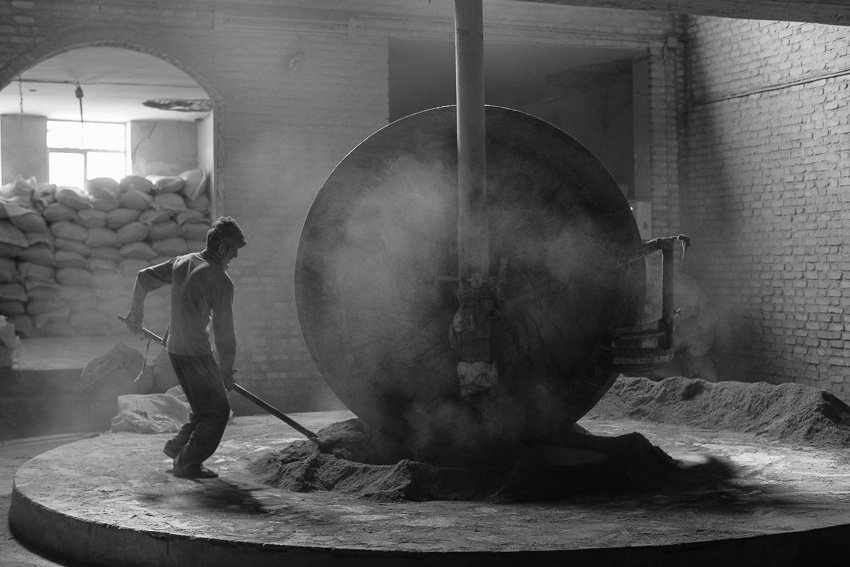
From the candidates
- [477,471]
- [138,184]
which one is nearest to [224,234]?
[477,471]

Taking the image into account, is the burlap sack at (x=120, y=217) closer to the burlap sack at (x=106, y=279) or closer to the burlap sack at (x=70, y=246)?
the burlap sack at (x=70, y=246)

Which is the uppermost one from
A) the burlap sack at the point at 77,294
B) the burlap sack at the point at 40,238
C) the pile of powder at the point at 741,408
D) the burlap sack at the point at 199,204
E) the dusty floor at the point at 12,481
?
the burlap sack at the point at 199,204

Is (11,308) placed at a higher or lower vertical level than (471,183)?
lower

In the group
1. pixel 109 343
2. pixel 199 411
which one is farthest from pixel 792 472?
pixel 109 343

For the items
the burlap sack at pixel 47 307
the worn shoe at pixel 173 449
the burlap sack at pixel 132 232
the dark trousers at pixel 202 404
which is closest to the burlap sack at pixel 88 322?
the burlap sack at pixel 47 307

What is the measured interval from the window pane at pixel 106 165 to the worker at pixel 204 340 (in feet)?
41.6

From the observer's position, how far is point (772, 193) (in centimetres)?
1081

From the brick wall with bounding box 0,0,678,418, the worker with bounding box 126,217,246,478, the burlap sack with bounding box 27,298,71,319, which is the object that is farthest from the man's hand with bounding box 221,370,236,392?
the burlap sack with bounding box 27,298,71,319

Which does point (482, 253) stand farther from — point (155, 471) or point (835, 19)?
point (835, 19)

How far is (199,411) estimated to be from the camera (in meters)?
5.85

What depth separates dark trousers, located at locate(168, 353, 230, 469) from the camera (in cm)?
584

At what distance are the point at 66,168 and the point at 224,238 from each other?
13.1m

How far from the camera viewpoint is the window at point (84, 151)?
17.6 m

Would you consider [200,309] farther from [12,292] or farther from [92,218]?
[92,218]
